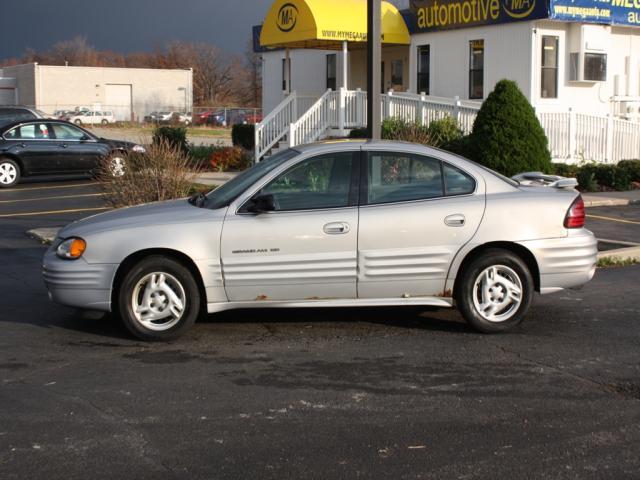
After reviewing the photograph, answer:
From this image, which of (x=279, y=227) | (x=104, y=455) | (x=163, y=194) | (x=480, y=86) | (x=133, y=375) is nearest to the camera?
(x=104, y=455)

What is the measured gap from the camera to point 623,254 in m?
11.4

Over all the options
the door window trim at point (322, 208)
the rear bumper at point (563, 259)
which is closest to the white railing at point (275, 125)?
the door window trim at point (322, 208)

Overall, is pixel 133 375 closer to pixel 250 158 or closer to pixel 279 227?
pixel 279 227

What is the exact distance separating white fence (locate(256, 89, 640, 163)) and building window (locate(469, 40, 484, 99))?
905mm

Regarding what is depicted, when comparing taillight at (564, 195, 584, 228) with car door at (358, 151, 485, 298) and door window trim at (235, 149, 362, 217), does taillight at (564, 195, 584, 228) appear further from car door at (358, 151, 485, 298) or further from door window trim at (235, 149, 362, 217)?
door window trim at (235, 149, 362, 217)

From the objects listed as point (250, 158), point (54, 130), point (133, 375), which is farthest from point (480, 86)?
point (133, 375)

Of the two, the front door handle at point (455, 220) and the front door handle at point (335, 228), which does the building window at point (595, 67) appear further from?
the front door handle at point (335, 228)

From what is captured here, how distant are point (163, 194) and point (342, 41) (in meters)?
12.2

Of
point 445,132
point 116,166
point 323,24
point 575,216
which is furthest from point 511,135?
point 575,216

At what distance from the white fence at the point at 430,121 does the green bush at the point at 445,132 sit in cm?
52

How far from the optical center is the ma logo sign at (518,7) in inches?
823

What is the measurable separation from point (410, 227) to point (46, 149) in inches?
626

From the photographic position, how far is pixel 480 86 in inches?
911

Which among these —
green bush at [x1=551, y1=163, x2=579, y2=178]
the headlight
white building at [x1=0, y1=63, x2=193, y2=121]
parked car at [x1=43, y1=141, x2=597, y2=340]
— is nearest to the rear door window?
green bush at [x1=551, y1=163, x2=579, y2=178]
